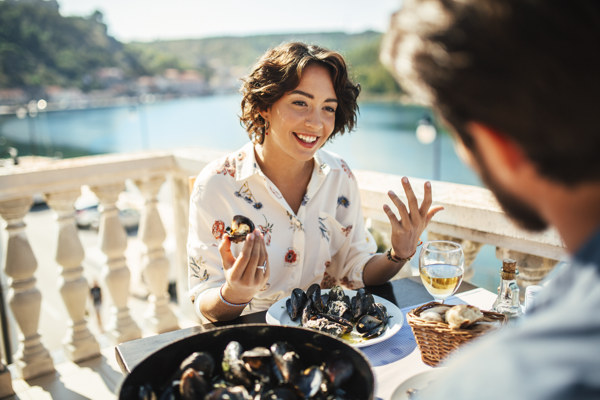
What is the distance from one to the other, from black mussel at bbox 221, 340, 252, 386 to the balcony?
5.37 feet

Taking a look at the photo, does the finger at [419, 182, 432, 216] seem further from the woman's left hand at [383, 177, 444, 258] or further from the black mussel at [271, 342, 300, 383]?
the black mussel at [271, 342, 300, 383]

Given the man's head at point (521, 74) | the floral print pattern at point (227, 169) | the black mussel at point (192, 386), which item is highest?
the man's head at point (521, 74)

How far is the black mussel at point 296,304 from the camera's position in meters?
1.43

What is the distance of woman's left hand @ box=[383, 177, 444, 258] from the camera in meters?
1.67

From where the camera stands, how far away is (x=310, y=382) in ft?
2.83

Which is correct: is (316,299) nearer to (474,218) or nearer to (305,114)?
(305,114)

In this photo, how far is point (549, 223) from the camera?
59cm

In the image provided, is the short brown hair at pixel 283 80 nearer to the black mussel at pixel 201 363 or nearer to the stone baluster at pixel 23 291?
the black mussel at pixel 201 363

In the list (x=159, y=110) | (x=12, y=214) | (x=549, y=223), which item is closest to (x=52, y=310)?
(x=12, y=214)

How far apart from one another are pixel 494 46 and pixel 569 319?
0.29 metres

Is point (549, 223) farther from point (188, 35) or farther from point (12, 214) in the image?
point (188, 35)

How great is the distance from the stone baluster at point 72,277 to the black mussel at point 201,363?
2.32 metres

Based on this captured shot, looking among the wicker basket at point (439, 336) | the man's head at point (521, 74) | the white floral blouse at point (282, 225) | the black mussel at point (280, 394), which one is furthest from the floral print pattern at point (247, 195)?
the man's head at point (521, 74)

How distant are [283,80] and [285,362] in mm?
1367
